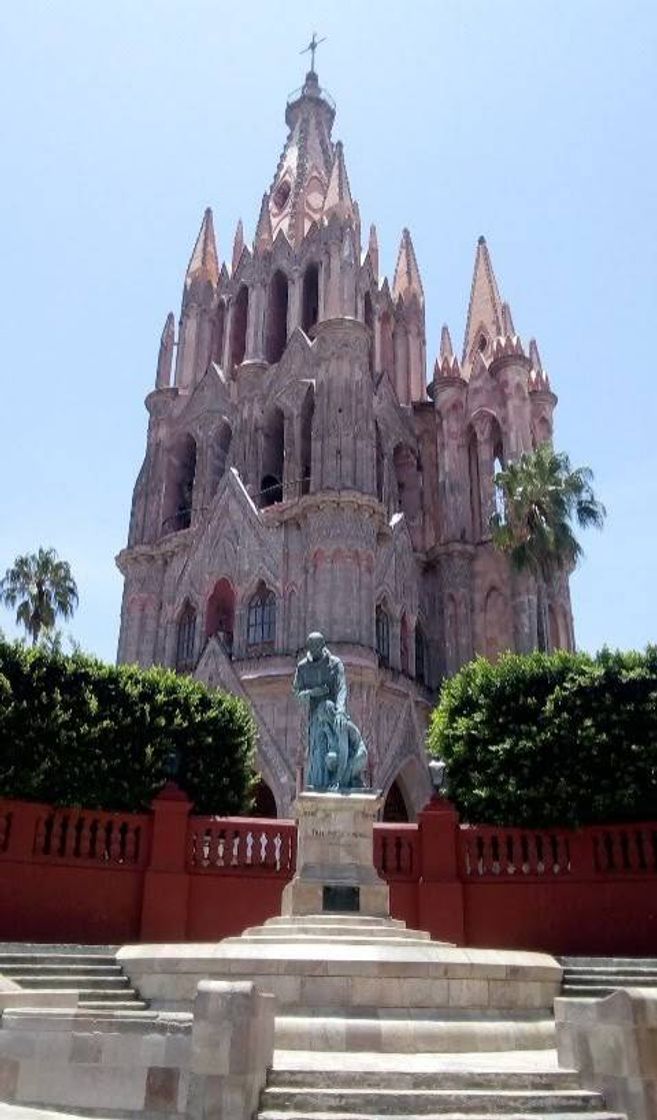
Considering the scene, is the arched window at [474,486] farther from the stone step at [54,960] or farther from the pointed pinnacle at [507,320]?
the stone step at [54,960]

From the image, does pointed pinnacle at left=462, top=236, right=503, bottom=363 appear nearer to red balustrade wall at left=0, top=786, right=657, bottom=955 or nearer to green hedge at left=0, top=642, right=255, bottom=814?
green hedge at left=0, top=642, right=255, bottom=814

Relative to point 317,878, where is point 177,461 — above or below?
above

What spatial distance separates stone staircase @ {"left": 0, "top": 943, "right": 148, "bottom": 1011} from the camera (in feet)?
32.9

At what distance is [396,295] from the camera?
44594mm

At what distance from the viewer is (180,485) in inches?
1519

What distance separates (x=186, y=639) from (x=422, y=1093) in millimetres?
28070

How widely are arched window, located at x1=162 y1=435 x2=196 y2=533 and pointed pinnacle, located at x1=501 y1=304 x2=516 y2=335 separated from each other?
562 inches

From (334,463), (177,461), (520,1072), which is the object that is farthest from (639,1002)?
(177,461)

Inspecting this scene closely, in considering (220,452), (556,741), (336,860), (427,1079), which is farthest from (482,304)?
(427,1079)

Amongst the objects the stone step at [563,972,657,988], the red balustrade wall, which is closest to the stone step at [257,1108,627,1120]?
the stone step at [563,972,657,988]

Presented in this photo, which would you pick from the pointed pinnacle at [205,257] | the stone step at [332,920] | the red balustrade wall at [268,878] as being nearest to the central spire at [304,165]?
the pointed pinnacle at [205,257]

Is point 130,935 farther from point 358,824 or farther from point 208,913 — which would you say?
point 358,824

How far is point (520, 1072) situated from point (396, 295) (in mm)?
41113

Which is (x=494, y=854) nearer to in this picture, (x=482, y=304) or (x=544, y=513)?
(x=544, y=513)
